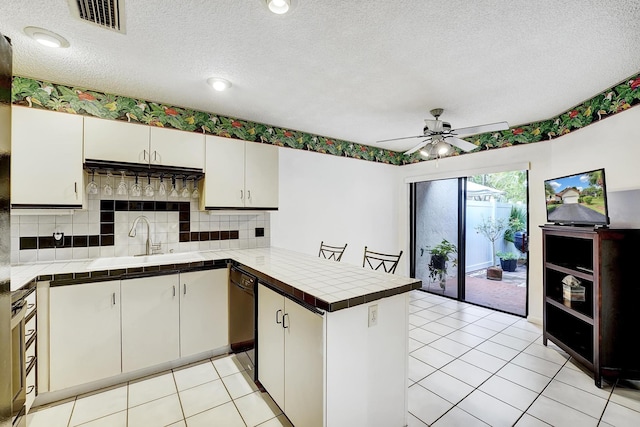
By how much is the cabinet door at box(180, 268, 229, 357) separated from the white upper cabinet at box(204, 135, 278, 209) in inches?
29.9

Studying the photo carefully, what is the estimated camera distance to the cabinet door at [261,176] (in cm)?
315

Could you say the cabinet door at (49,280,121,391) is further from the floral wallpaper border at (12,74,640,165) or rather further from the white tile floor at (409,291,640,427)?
the white tile floor at (409,291,640,427)

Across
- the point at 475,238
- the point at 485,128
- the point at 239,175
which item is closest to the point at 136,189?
the point at 239,175

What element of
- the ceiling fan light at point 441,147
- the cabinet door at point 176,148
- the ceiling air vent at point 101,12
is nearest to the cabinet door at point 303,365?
the cabinet door at point 176,148

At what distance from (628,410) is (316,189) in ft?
11.5

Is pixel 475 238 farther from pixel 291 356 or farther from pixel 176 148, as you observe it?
pixel 176 148

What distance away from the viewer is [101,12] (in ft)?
5.32

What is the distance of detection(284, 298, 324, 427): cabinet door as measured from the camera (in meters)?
1.51

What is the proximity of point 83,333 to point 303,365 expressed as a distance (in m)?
1.78

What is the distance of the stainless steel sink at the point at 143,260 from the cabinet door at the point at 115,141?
0.90 meters

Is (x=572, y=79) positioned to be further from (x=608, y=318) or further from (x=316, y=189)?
(x=316, y=189)

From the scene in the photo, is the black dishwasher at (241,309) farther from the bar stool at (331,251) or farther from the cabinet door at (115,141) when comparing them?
the cabinet door at (115,141)

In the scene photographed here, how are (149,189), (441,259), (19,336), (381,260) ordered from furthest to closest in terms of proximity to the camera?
(441,259) < (381,260) < (149,189) < (19,336)

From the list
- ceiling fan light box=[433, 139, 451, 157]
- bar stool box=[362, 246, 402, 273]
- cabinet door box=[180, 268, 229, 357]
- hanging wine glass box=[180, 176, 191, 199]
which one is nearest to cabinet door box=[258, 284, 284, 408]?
cabinet door box=[180, 268, 229, 357]
